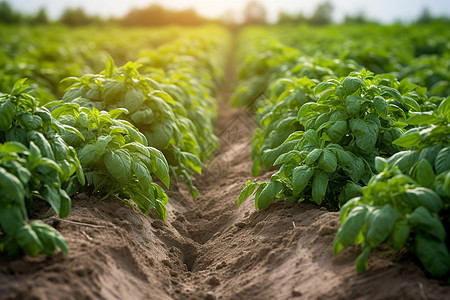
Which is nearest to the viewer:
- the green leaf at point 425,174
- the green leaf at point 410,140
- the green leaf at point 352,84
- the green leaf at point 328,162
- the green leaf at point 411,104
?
the green leaf at point 425,174

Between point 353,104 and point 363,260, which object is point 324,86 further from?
point 363,260

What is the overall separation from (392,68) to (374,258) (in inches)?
241

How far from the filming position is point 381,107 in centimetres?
336

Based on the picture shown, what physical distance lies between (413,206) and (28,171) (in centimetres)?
198

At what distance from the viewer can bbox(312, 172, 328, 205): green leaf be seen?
3227 mm

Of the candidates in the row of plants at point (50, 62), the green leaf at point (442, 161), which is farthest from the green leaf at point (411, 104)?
the row of plants at point (50, 62)

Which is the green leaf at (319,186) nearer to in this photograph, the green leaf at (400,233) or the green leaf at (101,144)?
the green leaf at (400,233)

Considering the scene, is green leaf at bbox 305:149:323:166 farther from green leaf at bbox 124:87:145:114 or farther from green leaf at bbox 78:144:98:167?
green leaf at bbox 124:87:145:114

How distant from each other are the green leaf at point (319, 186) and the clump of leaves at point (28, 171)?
1.58 m

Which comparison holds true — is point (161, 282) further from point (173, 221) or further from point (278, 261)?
point (173, 221)

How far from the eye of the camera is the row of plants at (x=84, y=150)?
7.73ft

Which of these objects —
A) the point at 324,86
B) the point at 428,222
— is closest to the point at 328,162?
the point at 324,86

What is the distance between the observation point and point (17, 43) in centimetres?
1555

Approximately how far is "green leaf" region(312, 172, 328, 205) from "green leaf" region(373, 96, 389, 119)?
615 mm
